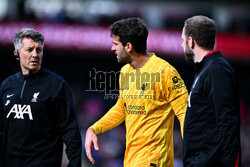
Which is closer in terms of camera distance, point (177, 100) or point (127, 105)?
point (177, 100)

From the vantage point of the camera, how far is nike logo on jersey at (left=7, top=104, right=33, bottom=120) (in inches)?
137

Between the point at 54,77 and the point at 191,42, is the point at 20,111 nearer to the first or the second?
the point at 54,77

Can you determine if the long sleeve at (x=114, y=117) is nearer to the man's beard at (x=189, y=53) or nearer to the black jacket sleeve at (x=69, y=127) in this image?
the black jacket sleeve at (x=69, y=127)

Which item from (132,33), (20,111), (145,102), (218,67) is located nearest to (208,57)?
(218,67)

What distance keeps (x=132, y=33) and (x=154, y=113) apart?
29.5 inches

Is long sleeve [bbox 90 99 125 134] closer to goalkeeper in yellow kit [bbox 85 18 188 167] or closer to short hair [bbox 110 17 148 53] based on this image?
goalkeeper in yellow kit [bbox 85 18 188 167]

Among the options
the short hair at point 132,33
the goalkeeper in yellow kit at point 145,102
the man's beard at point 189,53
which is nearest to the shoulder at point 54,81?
the goalkeeper in yellow kit at point 145,102

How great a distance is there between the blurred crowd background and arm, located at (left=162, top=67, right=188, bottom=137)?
22.9 feet

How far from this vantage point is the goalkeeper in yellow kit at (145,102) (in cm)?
346

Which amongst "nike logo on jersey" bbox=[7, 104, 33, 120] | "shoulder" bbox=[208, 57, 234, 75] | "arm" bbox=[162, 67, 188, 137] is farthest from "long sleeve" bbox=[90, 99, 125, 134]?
"shoulder" bbox=[208, 57, 234, 75]

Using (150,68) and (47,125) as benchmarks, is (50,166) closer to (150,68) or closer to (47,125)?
(47,125)

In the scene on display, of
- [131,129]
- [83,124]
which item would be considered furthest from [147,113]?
[83,124]

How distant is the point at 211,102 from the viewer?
8.98 feet

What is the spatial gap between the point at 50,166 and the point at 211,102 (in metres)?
1.47
